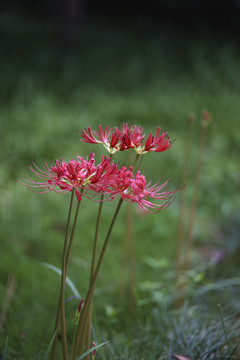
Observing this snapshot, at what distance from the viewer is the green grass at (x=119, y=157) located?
1952mm

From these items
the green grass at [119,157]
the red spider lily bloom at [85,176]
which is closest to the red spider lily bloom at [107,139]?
the red spider lily bloom at [85,176]

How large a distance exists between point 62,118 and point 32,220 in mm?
2281

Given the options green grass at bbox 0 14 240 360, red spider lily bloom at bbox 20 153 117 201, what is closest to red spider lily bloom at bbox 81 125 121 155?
red spider lily bloom at bbox 20 153 117 201

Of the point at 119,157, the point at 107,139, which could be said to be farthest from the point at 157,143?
the point at 119,157

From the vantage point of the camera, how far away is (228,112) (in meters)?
5.36

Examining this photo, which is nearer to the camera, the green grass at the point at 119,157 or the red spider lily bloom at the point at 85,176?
the red spider lily bloom at the point at 85,176

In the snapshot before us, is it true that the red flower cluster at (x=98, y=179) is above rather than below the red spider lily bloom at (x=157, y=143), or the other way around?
below

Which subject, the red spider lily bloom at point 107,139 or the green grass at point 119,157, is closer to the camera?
the red spider lily bloom at point 107,139

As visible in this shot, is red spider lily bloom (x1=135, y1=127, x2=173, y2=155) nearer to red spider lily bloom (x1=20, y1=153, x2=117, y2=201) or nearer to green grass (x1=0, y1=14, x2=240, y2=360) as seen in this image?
red spider lily bloom (x1=20, y1=153, x2=117, y2=201)

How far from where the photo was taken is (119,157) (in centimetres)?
429

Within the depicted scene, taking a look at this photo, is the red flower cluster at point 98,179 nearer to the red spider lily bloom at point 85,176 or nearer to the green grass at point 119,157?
the red spider lily bloom at point 85,176

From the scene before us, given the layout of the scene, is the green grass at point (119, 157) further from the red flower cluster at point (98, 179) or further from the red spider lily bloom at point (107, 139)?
the red flower cluster at point (98, 179)

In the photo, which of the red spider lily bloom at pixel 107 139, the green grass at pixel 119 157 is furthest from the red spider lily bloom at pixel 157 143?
the green grass at pixel 119 157

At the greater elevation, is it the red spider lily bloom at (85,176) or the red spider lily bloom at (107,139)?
the red spider lily bloom at (107,139)
